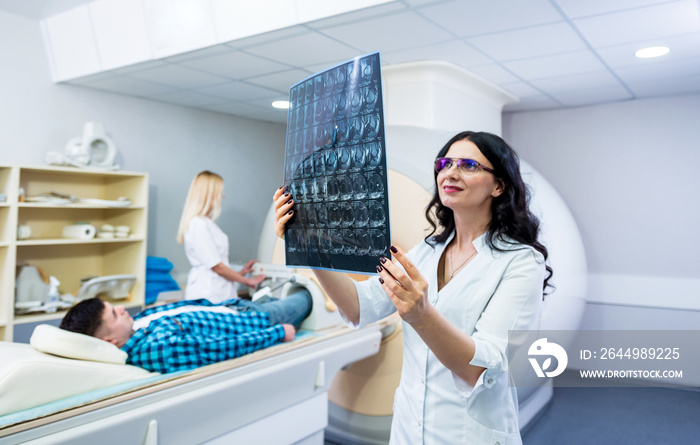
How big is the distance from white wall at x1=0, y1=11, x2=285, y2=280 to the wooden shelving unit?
223 millimetres

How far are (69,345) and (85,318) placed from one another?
297 millimetres

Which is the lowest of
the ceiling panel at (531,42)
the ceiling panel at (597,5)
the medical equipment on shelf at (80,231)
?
the medical equipment on shelf at (80,231)

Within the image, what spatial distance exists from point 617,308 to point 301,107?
12.0 feet

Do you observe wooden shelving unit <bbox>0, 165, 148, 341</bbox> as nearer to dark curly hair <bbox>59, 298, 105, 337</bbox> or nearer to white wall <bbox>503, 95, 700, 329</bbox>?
dark curly hair <bbox>59, 298, 105, 337</bbox>

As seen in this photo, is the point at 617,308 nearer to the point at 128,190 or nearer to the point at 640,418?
the point at 640,418

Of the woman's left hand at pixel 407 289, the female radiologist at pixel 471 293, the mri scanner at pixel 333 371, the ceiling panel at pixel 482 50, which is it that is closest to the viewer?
the woman's left hand at pixel 407 289

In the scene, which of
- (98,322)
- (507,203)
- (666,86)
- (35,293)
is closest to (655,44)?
(666,86)

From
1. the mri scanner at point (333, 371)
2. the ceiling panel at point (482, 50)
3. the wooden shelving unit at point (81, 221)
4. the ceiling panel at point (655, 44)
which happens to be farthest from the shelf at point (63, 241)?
the ceiling panel at point (655, 44)

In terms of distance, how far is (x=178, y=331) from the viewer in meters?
1.99

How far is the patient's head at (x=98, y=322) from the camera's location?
1.95 m

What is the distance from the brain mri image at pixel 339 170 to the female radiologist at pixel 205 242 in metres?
2.00

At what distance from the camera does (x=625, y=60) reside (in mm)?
2883

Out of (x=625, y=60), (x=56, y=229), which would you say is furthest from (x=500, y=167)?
(x=56, y=229)

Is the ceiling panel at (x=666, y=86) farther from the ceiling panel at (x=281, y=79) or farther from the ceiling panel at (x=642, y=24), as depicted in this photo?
the ceiling panel at (x=281, y=79)
